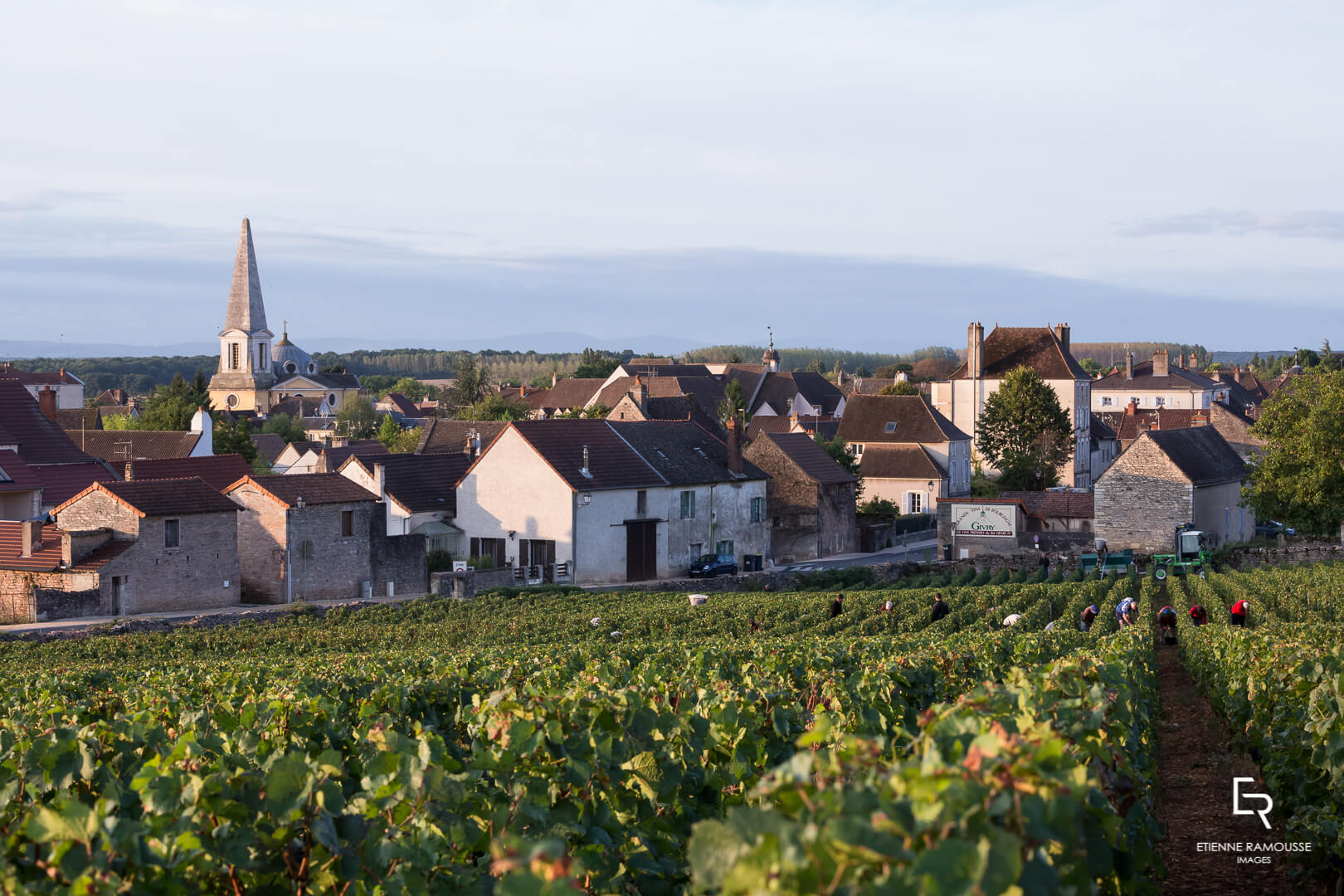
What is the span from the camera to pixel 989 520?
183 ft

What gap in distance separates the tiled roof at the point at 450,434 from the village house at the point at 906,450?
22.7 metres

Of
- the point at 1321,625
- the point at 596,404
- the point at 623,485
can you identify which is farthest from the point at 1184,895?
the point at 596,404

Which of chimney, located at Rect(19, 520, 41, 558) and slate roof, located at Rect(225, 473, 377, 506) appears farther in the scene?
slate roof, located at Rect(225, 473, 377, 506)

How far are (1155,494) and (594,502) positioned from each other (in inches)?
1135

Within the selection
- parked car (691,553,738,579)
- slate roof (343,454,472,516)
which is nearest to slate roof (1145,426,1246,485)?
parked car (691,553,738,579)

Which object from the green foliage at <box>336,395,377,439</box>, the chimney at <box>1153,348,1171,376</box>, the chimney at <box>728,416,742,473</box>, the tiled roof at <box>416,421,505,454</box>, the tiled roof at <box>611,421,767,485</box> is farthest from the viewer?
the chimney at <box>1153,348,1171,376</box>

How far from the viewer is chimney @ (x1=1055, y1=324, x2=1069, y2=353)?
89875 millimetres

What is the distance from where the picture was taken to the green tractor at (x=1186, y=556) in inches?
1999

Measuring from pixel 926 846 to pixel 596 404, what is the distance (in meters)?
88.9

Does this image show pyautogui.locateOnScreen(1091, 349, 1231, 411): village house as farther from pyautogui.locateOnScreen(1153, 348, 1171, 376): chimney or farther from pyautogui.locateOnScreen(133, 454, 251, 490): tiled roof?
pyautogui.locateOnScreen(133, 454, 251, 490): tiled roof

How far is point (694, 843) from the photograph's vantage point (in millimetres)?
3076

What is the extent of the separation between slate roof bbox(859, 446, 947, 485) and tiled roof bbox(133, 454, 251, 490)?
3602cm

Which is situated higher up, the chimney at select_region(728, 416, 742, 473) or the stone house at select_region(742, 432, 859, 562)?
the chimney at select_region(728, 416, 742, 473)

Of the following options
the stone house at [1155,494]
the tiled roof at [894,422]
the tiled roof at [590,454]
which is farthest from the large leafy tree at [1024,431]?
the tiled roof at [590,454]
